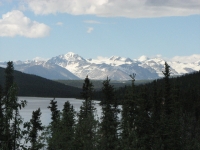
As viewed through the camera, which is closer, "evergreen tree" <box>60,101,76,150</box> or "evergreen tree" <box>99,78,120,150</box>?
"evergreen tree" <box>60,101,76,150</box>

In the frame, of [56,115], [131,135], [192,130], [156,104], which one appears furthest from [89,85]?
[192,130]

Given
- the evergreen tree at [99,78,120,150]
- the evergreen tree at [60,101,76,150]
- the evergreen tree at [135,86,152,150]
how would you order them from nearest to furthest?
1. the evergreen tree at [135,86,152,150]
2. the evergreen tree at [60,101,76,150]
3. the evergreen tree at [99,78,120,150]

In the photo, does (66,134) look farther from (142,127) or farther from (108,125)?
(142,127)

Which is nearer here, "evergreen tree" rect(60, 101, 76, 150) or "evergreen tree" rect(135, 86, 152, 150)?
"evergreen tree" rect(135, 86, 152, 150)

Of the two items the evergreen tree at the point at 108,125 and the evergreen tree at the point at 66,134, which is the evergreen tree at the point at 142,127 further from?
the evergreen tree at the point at 66,134

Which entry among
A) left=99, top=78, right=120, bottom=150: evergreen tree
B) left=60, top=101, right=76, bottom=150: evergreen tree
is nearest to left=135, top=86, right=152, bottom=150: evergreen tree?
left=99, top=78, right=120, bottom=150: evergreen tree

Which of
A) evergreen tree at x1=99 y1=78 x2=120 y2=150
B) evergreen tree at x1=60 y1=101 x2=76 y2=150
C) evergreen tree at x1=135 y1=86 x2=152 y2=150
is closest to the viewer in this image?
evergreen tree at x1=135 y1=86 x2=152 y2=150

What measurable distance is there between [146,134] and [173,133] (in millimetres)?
4492

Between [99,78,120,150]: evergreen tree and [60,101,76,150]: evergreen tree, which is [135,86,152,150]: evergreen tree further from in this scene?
[60,101,76,150]: evergreen tree

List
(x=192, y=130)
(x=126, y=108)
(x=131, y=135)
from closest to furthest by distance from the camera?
1. (x=131, y=135)
2. (x=126, y=108)
3. (x=192, y=130)

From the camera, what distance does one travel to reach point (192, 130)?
374 ft

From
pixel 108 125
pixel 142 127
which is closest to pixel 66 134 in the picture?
A: pixel 108 125

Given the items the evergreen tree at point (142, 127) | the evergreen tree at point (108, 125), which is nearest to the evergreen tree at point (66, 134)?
the evergreen tree at point (108, 125)

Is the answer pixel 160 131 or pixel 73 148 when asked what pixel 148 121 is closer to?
pixel 160 131
